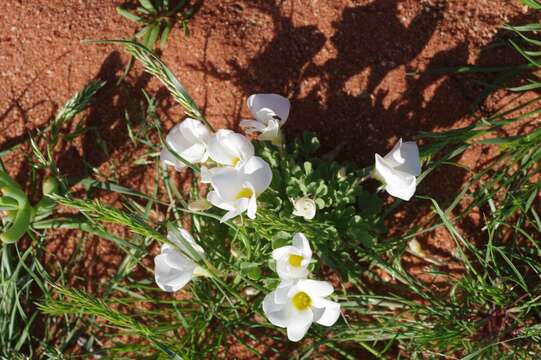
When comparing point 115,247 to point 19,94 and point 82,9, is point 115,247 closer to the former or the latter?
point 19,94

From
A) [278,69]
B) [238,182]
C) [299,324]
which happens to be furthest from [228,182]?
[278,69]

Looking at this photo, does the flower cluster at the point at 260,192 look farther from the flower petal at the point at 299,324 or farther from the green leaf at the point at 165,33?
the green leaf at the point at 165,33

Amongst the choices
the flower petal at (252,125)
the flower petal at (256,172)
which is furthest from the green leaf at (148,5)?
the flower petal at (256,172)

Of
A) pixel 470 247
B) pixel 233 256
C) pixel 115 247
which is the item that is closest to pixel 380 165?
pixel 470 247

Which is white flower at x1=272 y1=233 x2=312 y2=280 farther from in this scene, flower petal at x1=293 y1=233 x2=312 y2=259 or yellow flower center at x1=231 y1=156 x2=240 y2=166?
yellow flower center at x1=231 y1=156 x2=240 y2=166

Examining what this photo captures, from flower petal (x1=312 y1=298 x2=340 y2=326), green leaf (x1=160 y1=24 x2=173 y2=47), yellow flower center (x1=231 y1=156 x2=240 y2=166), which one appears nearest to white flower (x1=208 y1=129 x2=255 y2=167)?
yellow flower center (x1=231 y1=156 x2=240 y2=166)

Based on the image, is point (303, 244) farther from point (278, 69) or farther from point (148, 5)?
point (148, 5)
